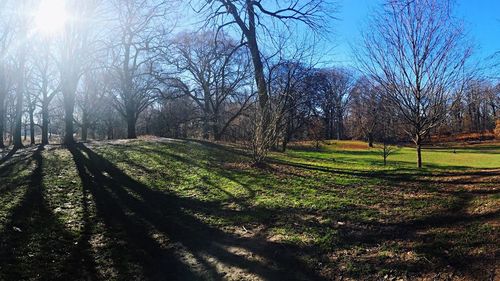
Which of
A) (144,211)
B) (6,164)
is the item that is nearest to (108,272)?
(144,211)

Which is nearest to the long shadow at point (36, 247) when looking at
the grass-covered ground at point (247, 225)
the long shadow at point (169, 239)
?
the grass-covered ground at point (247, 225)

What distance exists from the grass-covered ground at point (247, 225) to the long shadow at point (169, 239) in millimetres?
16

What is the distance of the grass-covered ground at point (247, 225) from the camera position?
13.5ft

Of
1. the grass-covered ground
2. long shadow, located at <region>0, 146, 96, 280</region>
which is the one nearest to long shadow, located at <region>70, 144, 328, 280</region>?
the grass-covered ground

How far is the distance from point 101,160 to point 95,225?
17.3 ft

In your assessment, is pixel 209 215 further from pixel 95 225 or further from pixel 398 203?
pixel 398 203

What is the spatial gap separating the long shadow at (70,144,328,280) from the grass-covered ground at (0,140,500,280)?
0.6 inches

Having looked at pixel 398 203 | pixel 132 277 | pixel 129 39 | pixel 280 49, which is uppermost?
pixel 129 39

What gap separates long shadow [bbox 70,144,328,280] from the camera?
424 cm

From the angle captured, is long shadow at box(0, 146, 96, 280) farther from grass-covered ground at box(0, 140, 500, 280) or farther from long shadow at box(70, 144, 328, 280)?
long shadow at box(70, 144, 328, 280)

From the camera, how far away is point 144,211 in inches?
253

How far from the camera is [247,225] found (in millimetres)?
5699

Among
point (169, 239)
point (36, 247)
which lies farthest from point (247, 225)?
point (36, 247)

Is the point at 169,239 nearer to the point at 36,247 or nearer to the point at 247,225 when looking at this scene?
the point at 247,225
